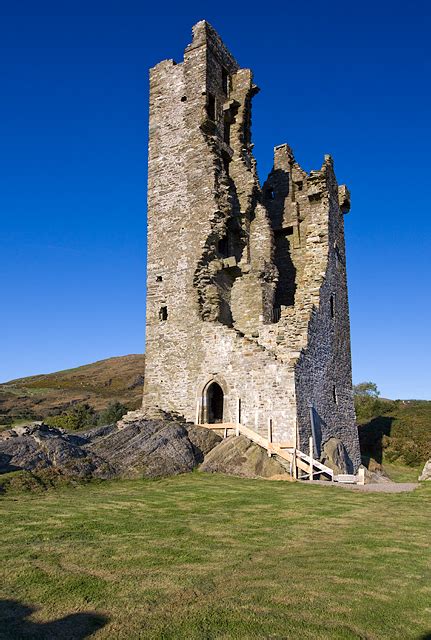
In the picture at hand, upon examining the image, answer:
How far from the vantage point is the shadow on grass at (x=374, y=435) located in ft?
105

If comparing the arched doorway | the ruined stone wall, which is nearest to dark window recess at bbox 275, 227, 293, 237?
the ruined stone wall

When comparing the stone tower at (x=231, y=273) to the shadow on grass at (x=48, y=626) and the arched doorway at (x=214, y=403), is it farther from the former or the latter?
the shadow on grass at (x=48, y=626)

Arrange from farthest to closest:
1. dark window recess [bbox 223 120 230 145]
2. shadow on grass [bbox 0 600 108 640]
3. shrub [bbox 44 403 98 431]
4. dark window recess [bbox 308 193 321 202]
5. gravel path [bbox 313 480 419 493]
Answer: shrub [bbox 44 403 98 431]
dark window recess [bbox 223 120 230 145]
dark window recess [bbox 308 193 321 202]
gravel path [bbox 313 480 419 493]
shadow on grass [bbox 0 600 108 640]

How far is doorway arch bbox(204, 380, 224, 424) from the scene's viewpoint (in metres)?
22.5

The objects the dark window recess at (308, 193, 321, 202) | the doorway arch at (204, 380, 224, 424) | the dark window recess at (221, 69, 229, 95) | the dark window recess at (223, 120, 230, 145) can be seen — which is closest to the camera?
the doorway arch at (204, 380, 224, 424)

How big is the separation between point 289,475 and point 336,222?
47.3ft

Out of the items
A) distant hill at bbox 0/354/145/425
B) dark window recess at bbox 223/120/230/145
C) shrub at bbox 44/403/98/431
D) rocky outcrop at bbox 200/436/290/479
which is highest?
dark window recess at bbox 223/120/230/145

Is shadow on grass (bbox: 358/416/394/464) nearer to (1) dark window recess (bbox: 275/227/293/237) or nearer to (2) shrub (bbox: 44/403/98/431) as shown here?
(1) dark window recess (bbox: 275/227/293/237)

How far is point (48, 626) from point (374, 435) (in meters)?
31.1

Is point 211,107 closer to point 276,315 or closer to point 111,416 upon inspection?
point 276,315

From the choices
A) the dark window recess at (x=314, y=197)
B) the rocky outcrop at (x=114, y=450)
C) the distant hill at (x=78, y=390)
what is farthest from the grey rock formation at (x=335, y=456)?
the distant hill at (x=78, y=390)

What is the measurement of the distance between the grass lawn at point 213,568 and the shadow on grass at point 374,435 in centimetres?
1947

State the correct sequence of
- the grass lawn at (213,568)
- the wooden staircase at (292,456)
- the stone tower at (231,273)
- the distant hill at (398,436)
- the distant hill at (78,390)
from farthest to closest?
the distant hill at (78,390), the distant hill at (398,436), the stone tower at (231,273), the wooden staircase at (292,456), the grass lawn at (213,568)

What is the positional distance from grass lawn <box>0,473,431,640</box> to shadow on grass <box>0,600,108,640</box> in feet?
0.04
